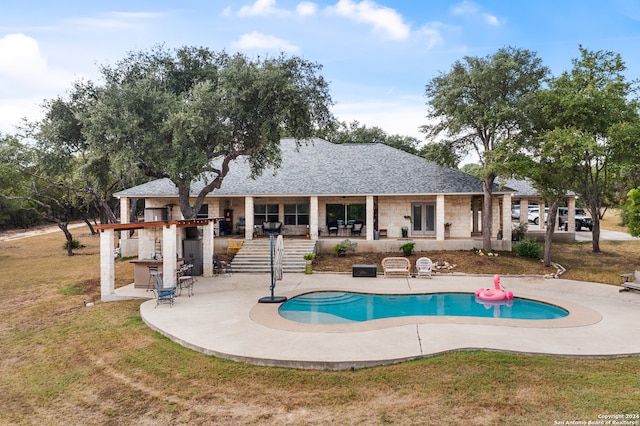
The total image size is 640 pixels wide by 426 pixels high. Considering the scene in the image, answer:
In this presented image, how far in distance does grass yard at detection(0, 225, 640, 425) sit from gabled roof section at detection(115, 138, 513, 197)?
15110mm

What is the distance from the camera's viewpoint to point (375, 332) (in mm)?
10352

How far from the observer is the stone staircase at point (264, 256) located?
2019cm

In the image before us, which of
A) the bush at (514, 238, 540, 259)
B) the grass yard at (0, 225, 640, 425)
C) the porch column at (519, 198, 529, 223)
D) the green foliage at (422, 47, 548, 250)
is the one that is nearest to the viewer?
the grass yard at (0, 225, 640, 425)

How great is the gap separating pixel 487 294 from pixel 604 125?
1245cm

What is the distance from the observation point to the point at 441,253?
22359 mm

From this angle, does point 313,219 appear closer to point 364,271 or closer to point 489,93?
point 364,271

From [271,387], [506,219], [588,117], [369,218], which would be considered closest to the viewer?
[271,387]

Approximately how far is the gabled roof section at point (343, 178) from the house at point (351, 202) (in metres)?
0.06

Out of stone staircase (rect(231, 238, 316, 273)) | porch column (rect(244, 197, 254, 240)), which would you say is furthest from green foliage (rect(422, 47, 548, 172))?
porch column (rect(244, 197, 254, 240))

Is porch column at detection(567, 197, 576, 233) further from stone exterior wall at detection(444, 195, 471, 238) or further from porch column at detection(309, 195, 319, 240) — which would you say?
porch column at detection(309, 195, 319, 240)

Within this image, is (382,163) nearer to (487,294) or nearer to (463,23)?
(463,23)

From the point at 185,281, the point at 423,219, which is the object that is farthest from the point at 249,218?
the point at 423,219

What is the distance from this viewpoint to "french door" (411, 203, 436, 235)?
2569cm

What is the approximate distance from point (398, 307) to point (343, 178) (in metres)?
13.4
